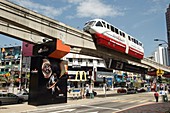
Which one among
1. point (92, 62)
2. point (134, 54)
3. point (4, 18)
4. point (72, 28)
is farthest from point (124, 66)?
point (92, 62)

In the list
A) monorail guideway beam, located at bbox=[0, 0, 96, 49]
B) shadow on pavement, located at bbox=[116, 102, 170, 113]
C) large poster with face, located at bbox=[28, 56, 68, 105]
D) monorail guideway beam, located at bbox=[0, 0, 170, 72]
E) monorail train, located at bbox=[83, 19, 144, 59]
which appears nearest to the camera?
shadow on pavement, located at bbox=[116, 102, 170, 113]

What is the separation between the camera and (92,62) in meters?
86.3

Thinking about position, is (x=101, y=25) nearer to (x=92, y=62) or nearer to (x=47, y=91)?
(x=47, y=91)

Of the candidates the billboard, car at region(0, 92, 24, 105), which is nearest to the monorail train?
car at region(0, 92, 24, 105)

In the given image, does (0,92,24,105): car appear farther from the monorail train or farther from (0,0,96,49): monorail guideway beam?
the monorail train

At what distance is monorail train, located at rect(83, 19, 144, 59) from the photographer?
26.9 metres

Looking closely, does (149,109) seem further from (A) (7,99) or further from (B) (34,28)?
(A) (7,99)

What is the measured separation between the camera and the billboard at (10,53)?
90688 mm

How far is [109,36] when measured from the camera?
28.5 m

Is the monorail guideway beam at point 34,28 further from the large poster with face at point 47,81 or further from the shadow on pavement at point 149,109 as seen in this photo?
the shadow on pavement at point 149,109

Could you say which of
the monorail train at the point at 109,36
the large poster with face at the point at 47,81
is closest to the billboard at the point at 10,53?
the monorail train at the point at 109,36

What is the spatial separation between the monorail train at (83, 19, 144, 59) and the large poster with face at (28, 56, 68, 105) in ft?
20.1

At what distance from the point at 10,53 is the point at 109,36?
75530 mm

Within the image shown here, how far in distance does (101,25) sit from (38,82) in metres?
11.5
